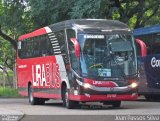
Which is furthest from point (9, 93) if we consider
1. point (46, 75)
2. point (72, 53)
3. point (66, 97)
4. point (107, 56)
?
point (107, 56)

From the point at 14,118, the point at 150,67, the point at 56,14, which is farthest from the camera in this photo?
the point at 56,14

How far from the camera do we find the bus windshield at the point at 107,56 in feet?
68.7

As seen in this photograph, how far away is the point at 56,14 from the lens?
109 ft

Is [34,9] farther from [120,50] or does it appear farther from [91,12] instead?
[120,50]

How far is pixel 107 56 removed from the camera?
69.3 ft

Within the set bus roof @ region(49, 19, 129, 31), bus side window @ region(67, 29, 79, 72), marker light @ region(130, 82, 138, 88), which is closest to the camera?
marker light @ region(130, 82, 138, 88)

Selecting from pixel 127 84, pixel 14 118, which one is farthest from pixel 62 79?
pixel 14 118

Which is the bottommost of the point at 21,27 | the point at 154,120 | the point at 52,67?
the point at 154,120

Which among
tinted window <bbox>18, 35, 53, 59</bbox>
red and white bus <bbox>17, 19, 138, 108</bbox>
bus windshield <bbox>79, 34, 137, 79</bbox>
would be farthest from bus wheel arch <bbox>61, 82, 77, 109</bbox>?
tinted window <bbox>18, 35, 53, 59</bbox>

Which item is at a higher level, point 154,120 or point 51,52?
point 51,52

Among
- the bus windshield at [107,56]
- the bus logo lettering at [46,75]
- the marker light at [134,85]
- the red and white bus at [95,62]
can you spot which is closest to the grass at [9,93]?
the bus logo lettering at [46,75]

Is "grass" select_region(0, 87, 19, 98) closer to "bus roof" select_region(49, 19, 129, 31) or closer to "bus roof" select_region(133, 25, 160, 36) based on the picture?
"bus roof" select_region(133, 25, 160, 36)

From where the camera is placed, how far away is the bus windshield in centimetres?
2094

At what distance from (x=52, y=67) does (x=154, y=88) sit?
5.97 metres
